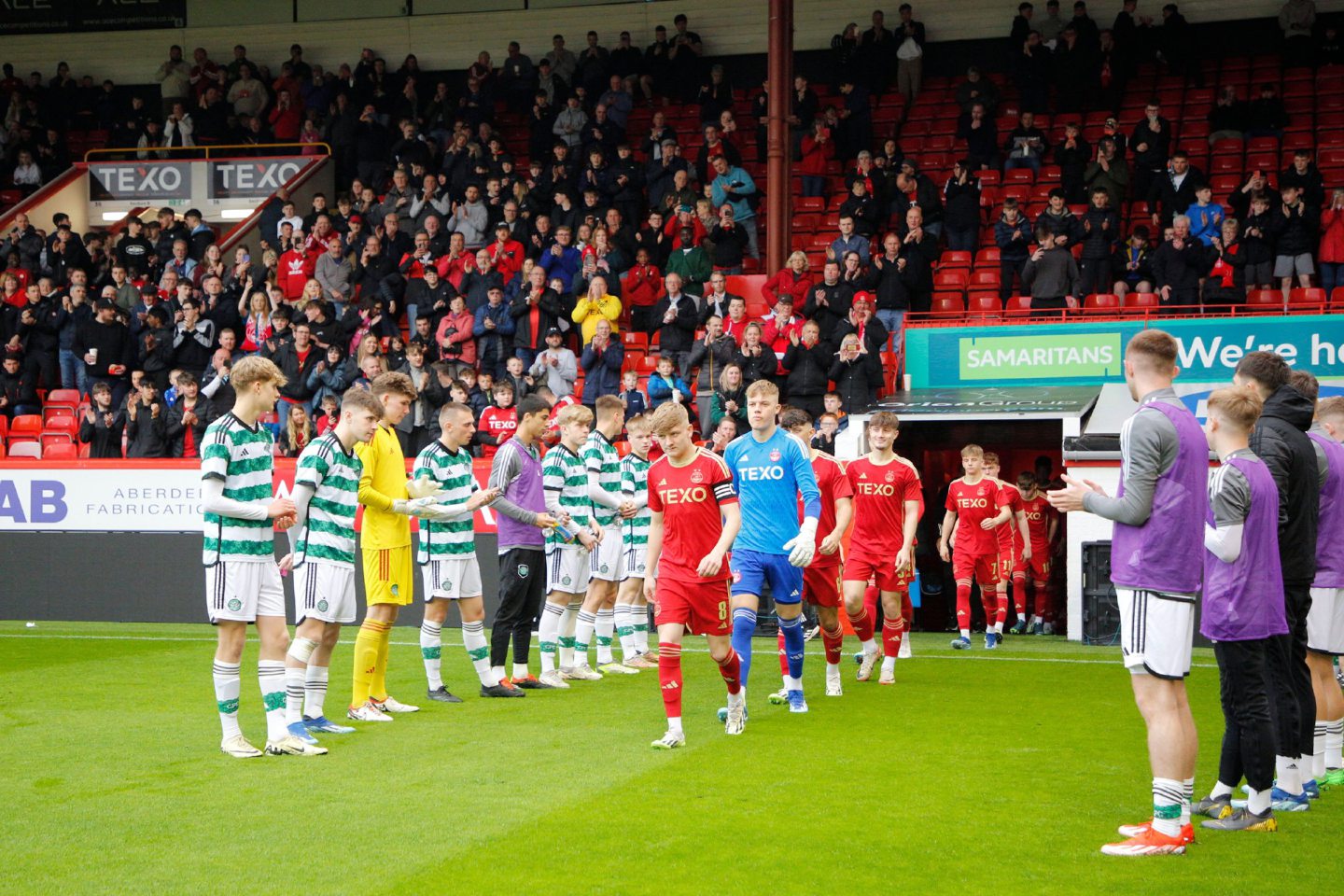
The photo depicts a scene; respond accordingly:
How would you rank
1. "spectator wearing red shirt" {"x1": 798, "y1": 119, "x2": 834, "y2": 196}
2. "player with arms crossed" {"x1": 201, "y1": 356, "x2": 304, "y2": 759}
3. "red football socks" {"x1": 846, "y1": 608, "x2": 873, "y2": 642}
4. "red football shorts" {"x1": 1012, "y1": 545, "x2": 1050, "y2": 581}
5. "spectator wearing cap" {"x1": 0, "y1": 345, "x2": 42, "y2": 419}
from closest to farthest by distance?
"player with arms crossed" {"x1": 201, "y1": 356, "x2": 304, "y2": 759} → "red football socks" {"x1": 846, "y1": 608, "x2": 873, "y2": 642} → "red football shorts" {"x1": 1012, "y1": 545, "x2": 1050, "y2": 581} → "spectator wearing cap" {"x1": 0, "y1": 345, "x2": 42, "y2": 419} → "spectator wearing red shirt" {"x1": 798, "y1": 119, "x2": 834, "y2": 196}

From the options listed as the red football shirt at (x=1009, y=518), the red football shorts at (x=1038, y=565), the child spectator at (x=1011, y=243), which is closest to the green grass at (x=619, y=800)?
the red football shirt at (x=1009, y=518)

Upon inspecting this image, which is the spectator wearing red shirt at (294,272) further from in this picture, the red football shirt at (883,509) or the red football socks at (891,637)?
the red football socks at (891,637)

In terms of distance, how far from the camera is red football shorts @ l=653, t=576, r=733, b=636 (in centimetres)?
852

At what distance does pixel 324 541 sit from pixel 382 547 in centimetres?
90

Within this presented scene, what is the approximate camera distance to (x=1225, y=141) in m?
21.0

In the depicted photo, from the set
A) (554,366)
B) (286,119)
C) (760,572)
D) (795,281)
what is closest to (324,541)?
(760,572)

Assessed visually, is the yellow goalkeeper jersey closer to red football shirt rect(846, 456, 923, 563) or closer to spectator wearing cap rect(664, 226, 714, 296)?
red football shirt rect(846, 456, 923, 563)

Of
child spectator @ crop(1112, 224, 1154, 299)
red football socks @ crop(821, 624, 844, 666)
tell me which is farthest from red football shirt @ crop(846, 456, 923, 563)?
child spectator @ crop(1112, 224, 1154, 299)

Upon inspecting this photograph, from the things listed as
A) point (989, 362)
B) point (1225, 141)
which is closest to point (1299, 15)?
point (1225, 141)

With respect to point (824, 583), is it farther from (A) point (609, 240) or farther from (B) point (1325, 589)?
(A) point (609, 240)

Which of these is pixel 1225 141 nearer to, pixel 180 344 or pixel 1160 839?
pixel 180 344

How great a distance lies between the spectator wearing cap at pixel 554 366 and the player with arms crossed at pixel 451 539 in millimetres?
8031

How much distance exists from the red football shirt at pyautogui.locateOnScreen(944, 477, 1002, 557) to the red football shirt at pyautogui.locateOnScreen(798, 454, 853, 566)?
2714mm

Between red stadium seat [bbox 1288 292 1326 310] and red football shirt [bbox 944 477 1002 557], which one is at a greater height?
red stadium seat [bbox 1288 292 1326 310]
